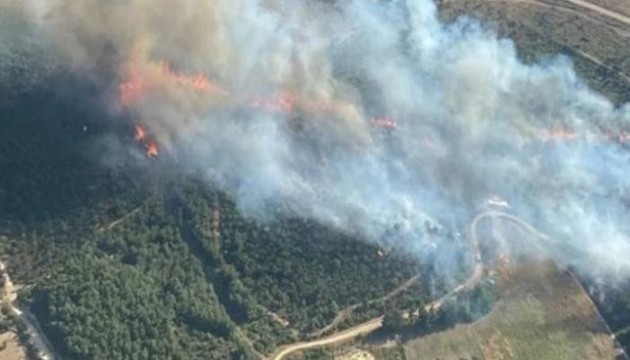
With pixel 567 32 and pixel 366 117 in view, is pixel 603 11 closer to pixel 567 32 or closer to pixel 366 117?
pixel 567 32

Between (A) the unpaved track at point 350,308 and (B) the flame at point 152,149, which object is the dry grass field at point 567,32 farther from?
(B) the flame at point 152,149

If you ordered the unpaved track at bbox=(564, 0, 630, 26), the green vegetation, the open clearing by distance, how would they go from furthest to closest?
the unpaved track at bbox=(564, 0, 630, 26) → the open clearing → the green vegetation

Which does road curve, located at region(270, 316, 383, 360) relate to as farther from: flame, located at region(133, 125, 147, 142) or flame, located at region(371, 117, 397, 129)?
flame, located at region(133, 125, 147, 142)

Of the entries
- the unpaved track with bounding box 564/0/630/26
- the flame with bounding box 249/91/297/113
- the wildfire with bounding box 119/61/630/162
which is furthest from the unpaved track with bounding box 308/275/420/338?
the unpaved track with bounding box 564/0/630/26

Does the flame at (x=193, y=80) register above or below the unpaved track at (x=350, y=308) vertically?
above

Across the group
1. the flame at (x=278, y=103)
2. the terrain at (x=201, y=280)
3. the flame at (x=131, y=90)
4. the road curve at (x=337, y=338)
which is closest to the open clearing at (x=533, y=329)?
the terrain at (x=201, y=280)

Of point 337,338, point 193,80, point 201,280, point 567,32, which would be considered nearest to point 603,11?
point 567,32

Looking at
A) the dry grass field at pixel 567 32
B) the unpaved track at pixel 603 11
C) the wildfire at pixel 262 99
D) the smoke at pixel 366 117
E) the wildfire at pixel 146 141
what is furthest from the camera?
the unpaved track at pixel 603 11
